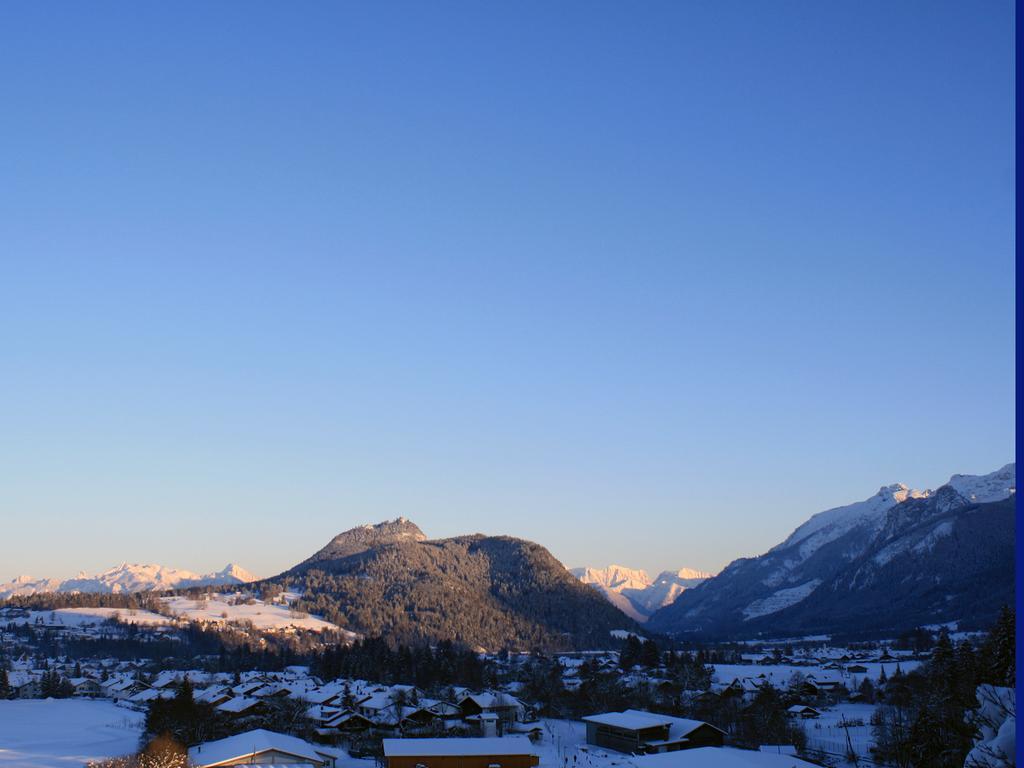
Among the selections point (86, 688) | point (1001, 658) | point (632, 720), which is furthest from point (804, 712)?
point (86, 688)

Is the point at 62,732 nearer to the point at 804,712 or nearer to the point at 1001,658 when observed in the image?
the point at 804,712

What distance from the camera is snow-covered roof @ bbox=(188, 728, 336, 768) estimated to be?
56.8m

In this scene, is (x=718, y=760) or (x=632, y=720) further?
(x=632, y=720)

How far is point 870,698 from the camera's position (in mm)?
96250

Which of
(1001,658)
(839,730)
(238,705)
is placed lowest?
(839,730)

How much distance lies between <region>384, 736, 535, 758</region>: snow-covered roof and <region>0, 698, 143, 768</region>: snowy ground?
18.6m

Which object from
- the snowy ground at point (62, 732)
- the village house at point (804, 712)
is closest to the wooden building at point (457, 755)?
the snowy ground at point (62, 732)

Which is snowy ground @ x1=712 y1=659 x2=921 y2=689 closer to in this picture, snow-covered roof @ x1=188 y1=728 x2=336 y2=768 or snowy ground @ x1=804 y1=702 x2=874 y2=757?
snowy ground @ x1=804 y1=702 x2=874 y2=757

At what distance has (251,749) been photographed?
57.8 meters

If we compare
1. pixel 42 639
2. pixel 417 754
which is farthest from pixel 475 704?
pixel 42 639

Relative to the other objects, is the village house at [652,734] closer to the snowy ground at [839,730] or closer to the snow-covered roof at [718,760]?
the snowy ground at [839,730]

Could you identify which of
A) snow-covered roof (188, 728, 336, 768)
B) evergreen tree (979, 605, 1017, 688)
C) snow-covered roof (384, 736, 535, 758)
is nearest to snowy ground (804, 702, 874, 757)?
evergreen tree (979, 605, 1017, 688)

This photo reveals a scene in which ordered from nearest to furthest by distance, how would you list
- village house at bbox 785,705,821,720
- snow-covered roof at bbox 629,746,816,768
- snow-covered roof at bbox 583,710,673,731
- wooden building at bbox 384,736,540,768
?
1. snow-covered roof at bbox 629,746,816,768
2. wooden building at bbox 384,736,540,768
3. snow-covered roof at bbox 583,710,673,731
4. village house at bbox 785,705,821,720

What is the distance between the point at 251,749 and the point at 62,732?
29.9 meters
